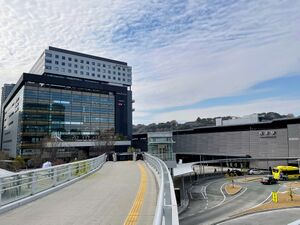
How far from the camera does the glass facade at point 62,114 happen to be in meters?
94.9

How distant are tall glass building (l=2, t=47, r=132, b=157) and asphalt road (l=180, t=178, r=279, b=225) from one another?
5989cm

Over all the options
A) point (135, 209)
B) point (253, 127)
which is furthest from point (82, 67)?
point (135, 209)

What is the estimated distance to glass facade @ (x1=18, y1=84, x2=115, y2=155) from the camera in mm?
94875

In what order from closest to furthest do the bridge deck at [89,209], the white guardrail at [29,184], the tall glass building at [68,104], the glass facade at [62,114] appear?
the bridge deck at [89,209] → the white guardrail at [29,184] → the glass facade at [62,114] → the tall glass building at [68,104]

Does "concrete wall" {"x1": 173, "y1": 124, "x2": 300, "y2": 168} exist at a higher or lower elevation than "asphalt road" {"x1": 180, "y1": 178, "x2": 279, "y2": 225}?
higher

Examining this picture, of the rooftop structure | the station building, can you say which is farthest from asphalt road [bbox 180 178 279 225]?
the rooftop structure

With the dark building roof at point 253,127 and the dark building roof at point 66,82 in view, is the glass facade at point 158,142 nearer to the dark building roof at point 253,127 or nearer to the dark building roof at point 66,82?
the dark building roof at point 253,127

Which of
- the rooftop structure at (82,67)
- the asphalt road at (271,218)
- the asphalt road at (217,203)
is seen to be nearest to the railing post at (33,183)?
the asphalt road at (271,218)

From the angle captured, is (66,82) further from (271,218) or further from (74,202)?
(74,202)

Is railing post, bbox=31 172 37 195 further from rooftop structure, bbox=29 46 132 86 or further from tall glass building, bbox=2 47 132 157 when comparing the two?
rooftop structure, bbox=29 46 132 86

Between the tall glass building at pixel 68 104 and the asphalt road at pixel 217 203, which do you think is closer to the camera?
the asphalt road at pixel 217 203

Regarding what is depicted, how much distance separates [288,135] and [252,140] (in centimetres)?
1116

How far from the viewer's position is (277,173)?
181 ft

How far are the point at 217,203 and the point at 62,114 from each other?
7920 centimetres
